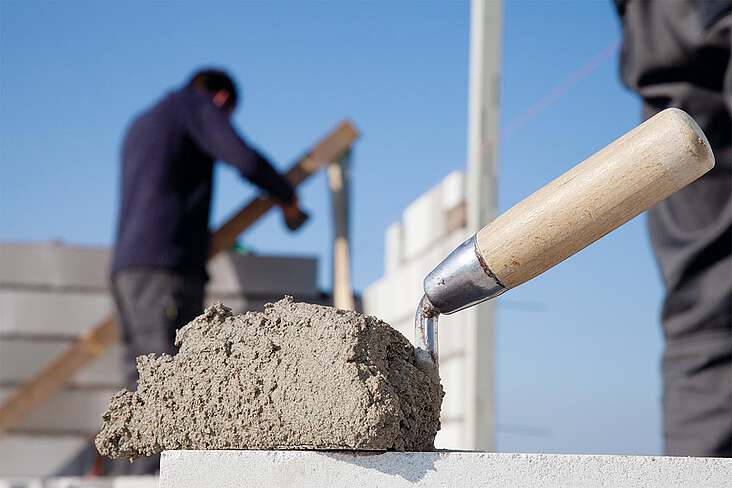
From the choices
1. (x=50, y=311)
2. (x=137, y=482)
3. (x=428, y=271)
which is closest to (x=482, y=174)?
(x=428, y=271)

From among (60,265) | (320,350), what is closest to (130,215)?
(60,265)

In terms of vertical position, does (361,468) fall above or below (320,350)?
below

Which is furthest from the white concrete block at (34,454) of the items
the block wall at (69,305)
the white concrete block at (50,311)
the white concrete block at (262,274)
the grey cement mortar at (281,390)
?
the grey cement mortar at (281,390)

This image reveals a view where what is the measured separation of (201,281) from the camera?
326cm

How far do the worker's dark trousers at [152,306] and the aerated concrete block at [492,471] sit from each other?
2396mm

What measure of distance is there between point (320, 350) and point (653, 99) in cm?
150

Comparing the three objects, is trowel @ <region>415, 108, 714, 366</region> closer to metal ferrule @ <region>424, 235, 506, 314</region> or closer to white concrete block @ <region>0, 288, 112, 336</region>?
metal ferrule @ <region>424, 235, 506, 314</region>

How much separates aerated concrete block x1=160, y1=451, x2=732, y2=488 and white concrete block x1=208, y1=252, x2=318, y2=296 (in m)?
3.22

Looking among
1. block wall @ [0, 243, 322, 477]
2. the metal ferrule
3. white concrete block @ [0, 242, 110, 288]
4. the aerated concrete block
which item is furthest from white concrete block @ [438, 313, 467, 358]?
the aerated concrete block

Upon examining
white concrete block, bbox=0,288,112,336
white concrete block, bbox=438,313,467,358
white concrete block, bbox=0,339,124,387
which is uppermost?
white concrete block, bbox=0,288,112,336

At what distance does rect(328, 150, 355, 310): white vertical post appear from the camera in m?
3.40

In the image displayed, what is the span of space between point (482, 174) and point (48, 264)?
2248 millimetres

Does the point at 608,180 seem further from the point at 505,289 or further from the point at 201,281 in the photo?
the point at 201,281

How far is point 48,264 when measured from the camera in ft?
13.1
